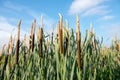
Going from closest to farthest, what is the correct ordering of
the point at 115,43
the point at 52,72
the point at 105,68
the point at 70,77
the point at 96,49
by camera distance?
1. the point at 70,77
2. the point at 52,72
3. the point at 96,49
4. the point at 105,68
5. the point at 115,43

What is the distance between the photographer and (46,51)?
10.5 feet

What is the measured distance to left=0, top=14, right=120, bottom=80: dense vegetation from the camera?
262cm

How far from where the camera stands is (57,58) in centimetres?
265

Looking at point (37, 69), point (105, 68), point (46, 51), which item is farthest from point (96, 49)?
point (37, 69)

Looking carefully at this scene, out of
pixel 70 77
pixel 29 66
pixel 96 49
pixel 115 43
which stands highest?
pixel 115 43

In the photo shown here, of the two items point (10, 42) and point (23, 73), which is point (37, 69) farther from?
point (10, 42)

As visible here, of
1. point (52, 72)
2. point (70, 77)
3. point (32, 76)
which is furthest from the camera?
point (32, 76)

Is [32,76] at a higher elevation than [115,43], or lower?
lower

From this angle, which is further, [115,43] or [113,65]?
[115,43]

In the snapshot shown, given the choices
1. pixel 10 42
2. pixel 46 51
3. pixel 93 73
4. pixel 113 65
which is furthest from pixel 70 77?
pixel 113 65

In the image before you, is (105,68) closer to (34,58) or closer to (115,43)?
(34,58)

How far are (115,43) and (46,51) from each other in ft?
10.2

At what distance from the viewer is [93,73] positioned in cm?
291

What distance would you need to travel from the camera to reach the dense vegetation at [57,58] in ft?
8.59
